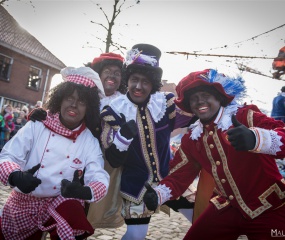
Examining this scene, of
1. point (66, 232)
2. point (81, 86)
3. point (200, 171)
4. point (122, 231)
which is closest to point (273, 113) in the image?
point (200, 171)

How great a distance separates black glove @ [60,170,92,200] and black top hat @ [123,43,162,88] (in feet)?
4.03

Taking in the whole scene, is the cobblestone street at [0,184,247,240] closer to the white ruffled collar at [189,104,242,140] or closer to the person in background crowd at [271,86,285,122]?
the white ruffled collar at [189,104,242,140]

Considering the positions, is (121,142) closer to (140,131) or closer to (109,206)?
(140,131)

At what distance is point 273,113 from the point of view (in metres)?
5.16

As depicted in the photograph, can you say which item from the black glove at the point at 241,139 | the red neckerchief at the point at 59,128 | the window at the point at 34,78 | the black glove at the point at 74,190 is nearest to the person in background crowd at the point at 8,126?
the red neckerchief at the point at 59,128

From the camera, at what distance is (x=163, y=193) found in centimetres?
233

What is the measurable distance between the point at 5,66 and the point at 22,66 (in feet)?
3.60

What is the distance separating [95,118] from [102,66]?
3.70ft

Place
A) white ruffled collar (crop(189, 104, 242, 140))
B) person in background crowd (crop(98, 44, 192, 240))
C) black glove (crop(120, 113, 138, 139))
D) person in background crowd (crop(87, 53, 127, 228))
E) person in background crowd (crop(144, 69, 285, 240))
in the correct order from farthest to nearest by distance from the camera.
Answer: person in background crowd (crop(87, 53, 127, 228)), person in background crowd (crop(98, 44, 192, 240)), black glove (crop(120, 113, 138, 139)), white ruffled collar (crop(189, 104, 242, 140)), person in background crowd (crop(144, 69, 285, 240))

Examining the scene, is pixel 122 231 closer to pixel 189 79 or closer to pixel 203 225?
pixel 203 225

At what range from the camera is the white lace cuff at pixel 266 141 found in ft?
5.94

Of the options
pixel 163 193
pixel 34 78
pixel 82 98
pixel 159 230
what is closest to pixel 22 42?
pixel 34 78

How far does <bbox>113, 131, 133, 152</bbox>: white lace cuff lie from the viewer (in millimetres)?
2369

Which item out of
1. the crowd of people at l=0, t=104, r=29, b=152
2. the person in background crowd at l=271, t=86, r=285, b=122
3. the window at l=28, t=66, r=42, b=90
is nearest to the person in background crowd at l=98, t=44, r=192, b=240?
→ the person in background crowd at l=271, t=86, r=285, b=122
